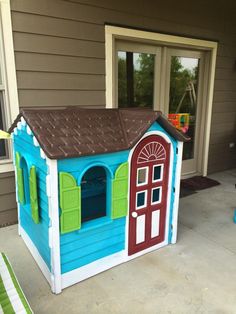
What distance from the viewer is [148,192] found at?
200cm

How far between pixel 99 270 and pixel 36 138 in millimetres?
1061

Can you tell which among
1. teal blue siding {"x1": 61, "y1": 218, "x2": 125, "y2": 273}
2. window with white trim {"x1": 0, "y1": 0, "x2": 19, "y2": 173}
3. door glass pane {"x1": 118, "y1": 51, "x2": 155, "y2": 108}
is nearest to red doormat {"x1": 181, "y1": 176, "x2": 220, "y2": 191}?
door glass pane {"x1": 118, "y1": 51, "x2": 155, "y2": 108}

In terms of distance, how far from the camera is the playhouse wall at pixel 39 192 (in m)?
1.64

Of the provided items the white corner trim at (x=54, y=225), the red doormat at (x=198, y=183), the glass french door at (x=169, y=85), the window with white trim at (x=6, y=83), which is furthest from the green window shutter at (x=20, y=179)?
the red doormat at (x=198, y=183)

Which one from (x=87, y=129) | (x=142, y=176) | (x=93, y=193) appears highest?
(x=87, y=129)

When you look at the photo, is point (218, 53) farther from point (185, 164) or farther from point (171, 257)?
point (171, 257)

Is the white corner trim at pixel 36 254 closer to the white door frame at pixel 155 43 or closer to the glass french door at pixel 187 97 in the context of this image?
the white door frame at pixel 155 43

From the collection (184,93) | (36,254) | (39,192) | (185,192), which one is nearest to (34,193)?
(39,192)

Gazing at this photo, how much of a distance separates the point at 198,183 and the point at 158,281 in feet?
7.30

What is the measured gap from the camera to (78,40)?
2.56 meters

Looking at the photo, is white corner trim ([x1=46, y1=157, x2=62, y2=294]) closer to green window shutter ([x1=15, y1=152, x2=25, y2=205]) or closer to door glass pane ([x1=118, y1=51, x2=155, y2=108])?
green window shutter ([x1=15, y1=152, x2=25, y2=205])

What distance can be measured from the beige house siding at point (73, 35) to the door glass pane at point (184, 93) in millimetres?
410

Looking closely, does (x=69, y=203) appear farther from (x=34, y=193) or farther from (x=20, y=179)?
(x=20, y=179)

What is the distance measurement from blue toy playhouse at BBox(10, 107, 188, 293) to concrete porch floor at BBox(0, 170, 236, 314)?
0.09m
